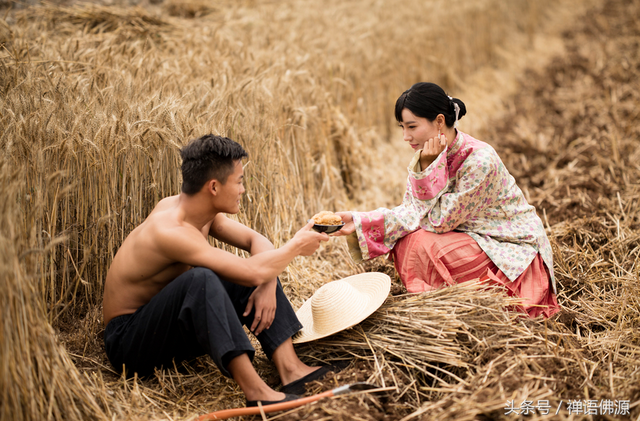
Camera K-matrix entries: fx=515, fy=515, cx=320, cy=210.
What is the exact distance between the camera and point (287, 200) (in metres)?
3.36

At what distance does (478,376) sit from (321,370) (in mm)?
611

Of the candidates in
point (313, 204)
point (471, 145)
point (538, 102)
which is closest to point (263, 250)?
point (471, 145)

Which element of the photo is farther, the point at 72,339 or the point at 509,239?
the point at 509,239

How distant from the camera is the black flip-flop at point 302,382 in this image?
2.03 metres

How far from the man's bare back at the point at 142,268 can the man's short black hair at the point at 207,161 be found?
5.5 inches

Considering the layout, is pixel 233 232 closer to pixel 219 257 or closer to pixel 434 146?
pixel 219 257

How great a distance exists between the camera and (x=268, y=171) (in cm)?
316

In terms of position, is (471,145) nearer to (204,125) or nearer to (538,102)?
(204,125)

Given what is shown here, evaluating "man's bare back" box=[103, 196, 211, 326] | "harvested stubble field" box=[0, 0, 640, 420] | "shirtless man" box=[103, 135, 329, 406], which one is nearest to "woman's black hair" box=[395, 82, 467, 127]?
"shirtless man" box=[103, 135, 329, 406]

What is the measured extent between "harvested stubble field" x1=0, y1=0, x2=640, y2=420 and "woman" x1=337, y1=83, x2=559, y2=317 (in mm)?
167

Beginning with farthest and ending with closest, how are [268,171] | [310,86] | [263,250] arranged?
1. [310,86]
2. [268,171]
3. [263,250]

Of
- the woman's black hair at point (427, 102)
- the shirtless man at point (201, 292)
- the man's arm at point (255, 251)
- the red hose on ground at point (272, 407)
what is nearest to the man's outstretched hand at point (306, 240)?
the shirtless man at point (201, 292)

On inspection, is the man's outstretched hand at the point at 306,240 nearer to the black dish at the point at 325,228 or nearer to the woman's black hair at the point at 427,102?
the black dish at the point at 325,228

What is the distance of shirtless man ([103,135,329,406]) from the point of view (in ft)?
6.21
